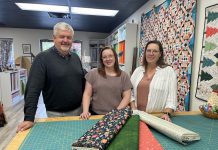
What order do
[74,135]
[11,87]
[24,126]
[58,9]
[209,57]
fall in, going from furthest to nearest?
[11,87] → [58,9] → [209,57] → [24,126] → [74,135]

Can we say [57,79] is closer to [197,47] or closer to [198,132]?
[198,132]

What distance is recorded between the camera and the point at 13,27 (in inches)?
285

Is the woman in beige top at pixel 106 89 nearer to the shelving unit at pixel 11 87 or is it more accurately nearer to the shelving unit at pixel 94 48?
the shelving unit at pixel 11 87

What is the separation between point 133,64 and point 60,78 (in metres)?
2.55

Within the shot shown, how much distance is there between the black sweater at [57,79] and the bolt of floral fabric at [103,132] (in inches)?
25.1

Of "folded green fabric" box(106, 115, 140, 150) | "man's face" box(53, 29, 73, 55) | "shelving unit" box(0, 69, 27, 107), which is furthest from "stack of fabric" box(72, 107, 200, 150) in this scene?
"shelving unit" box(0, 69, 27, 107)

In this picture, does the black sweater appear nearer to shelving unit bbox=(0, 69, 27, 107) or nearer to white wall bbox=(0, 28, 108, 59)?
shelving unit bbox=(0, 69, 27, 107)

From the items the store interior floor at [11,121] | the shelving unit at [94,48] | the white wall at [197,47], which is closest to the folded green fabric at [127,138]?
the white wall at [197,47]

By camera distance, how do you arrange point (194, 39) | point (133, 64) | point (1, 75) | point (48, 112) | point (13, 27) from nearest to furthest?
point (48, 112), point (194, 39), point (133, 64), point (1, 75), point (13, 27)

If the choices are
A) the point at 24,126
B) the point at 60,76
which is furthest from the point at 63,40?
the point at 24,126

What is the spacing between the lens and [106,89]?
164 centimetres

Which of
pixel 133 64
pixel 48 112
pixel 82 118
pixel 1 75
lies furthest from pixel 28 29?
pixel 82 118

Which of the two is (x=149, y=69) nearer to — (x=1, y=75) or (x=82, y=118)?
(x=82, y=118)

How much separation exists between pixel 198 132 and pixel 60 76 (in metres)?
1.11
